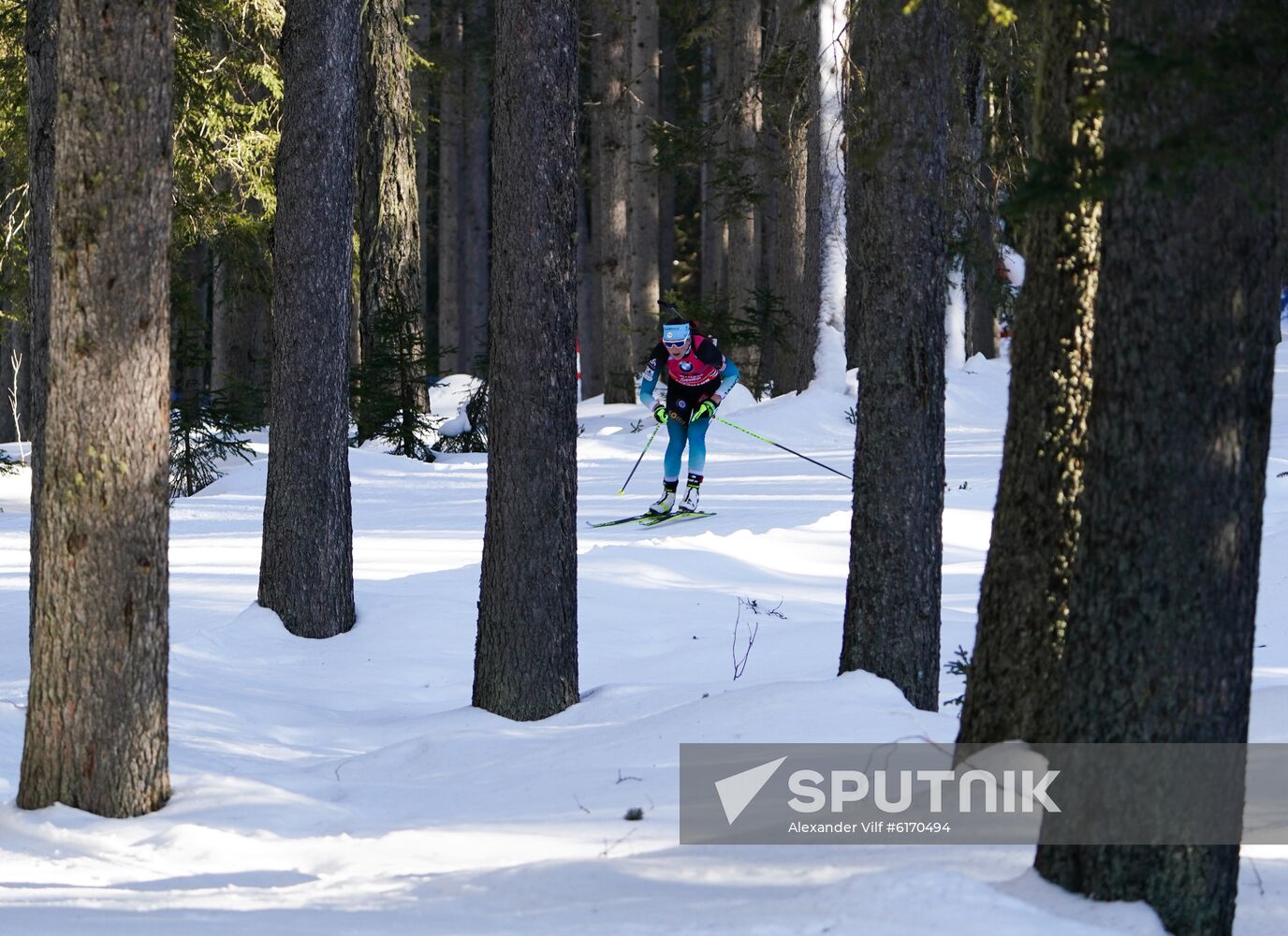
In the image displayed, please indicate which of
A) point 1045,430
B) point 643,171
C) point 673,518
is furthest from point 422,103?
point 1045,430

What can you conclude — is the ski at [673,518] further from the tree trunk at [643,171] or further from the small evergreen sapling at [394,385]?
the tree trunk at [643,171]

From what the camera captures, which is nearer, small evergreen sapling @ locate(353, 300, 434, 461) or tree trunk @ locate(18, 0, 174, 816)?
tree trunk @ locate(18, 0, 174, 816)

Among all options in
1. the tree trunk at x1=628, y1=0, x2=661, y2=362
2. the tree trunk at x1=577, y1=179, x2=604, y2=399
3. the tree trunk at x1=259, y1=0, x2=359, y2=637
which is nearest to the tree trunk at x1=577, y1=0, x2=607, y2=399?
the tree trunk at x1=577, y1=179, x2=604, y2=399

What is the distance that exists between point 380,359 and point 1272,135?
1613cm

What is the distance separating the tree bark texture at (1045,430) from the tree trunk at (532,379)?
3441mm

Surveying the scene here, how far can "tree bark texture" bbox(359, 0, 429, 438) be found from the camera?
64.1 feet

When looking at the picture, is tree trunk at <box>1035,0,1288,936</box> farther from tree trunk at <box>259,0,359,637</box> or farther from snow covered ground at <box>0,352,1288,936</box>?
tree trunk at <box>259,0,359,637</box>

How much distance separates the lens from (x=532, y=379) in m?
8.09

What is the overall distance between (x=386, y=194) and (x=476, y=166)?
14.6 metres

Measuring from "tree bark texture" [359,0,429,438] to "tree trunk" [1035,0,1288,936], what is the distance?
15997mm

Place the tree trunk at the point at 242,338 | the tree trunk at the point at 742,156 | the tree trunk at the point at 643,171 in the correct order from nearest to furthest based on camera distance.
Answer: the tree trunk at the point at 242,338 < the tree trunk at the point at 742,156 < the tree trunk at the point at 643,171

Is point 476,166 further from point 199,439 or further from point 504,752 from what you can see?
point 504,752

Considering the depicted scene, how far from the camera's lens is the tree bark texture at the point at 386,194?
64.1ft

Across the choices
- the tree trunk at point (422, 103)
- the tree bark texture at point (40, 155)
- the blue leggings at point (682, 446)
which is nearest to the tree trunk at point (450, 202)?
the tree trunk at point (422, 103)
